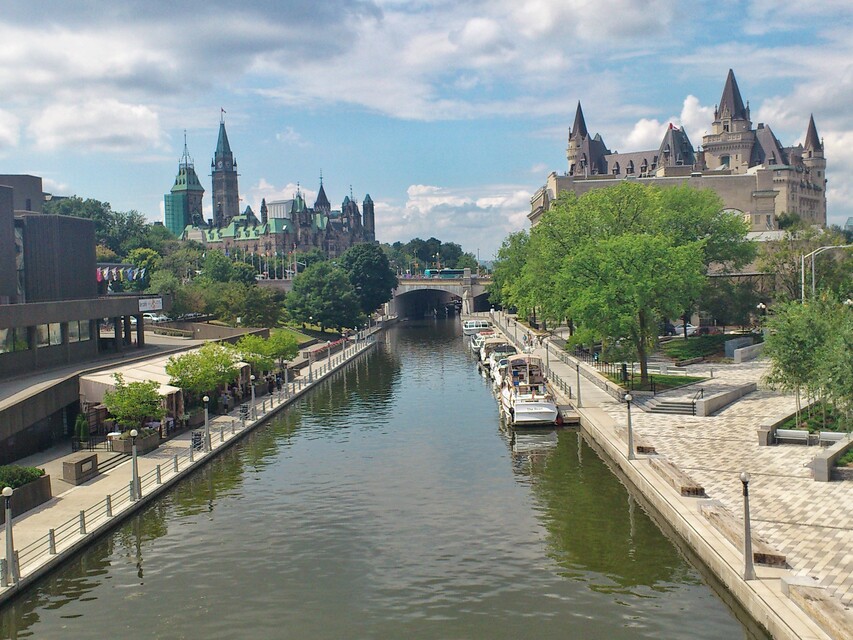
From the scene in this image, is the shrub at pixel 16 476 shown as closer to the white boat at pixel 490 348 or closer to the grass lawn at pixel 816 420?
the grass lawn at pixel 816 420

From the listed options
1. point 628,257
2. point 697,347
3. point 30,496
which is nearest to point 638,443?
point 628,257

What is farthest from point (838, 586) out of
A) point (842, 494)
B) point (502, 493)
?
point (502, 493)

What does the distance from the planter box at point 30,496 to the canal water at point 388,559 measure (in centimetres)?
332

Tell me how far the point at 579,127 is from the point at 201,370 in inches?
6170

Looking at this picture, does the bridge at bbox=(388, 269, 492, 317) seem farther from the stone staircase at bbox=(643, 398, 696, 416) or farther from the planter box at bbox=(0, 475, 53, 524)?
the planter box at bbox=(0, 475, 53, 524)

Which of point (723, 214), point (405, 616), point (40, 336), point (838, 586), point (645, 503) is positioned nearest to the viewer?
point (838, 586)

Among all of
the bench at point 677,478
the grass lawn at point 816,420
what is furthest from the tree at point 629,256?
the bench at point 677,478

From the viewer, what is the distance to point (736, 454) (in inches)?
1336

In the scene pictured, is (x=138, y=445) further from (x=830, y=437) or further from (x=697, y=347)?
(x=697, y=347)

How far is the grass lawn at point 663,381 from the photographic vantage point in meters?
51.1

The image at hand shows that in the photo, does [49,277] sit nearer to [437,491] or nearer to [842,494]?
[437,491]

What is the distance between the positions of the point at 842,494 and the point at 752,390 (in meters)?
24.1

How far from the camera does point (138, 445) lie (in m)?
38.1

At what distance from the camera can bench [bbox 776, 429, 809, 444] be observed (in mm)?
35188
